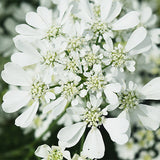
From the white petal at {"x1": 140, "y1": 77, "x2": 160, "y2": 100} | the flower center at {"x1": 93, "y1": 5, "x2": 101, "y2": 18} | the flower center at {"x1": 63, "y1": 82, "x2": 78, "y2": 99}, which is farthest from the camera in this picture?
the flower center at {"x1": 93, "y1": 5, "x2": 101, "y2": 18}

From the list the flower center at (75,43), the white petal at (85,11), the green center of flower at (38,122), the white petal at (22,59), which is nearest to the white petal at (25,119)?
the white petal at (22,59)

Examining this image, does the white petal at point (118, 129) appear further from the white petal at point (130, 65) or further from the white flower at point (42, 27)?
the white flower at point (42, 27)

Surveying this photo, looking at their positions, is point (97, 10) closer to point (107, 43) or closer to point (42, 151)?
point (107, 43)

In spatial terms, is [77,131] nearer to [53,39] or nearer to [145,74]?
[53,39]

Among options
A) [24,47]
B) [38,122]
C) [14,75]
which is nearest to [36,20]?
[24,47]

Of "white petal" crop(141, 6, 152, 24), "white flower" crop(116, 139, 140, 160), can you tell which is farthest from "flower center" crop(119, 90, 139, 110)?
"white flower" crop(116, 139, 140, 160)

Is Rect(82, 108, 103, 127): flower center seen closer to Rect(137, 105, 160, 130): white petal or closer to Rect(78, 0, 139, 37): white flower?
Rect(137, 105, 160, 130): white petal
